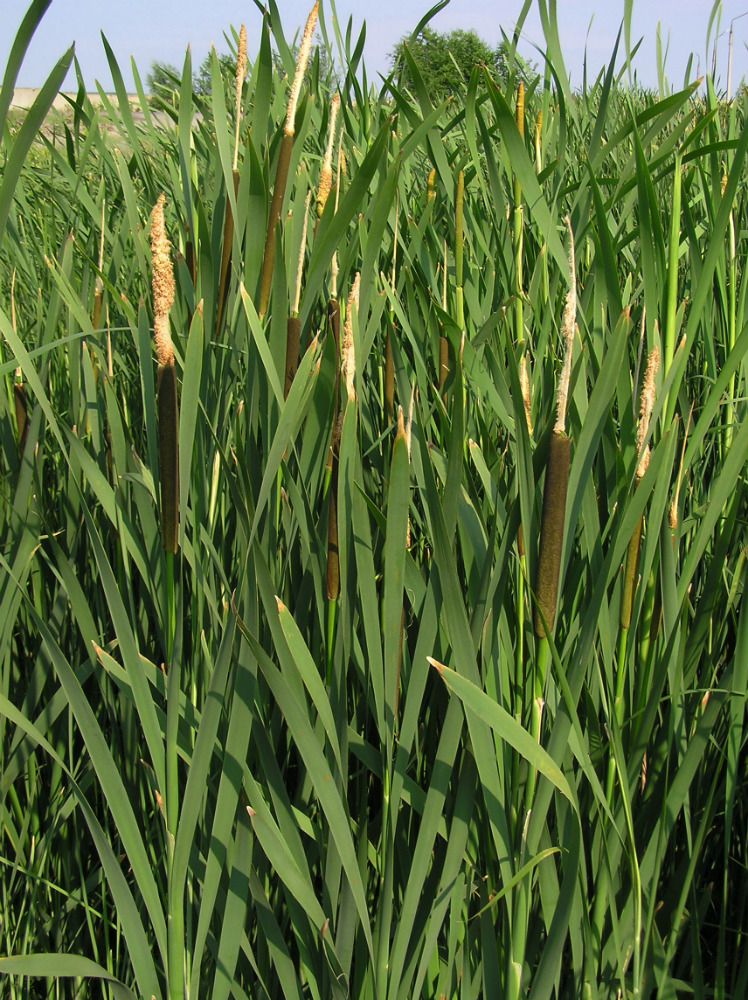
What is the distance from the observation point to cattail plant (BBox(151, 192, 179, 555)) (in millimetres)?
503

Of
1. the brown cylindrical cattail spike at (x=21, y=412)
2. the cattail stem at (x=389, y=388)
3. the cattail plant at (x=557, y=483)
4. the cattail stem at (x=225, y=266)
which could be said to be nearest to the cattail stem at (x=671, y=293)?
the cattail plant at (x=557, y=483)

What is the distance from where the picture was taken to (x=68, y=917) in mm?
860

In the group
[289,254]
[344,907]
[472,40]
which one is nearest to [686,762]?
[344,907]

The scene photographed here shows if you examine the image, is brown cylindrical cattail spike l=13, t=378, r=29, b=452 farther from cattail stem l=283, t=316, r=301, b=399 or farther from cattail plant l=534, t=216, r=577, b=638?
cattail plant l=534, t=216, r=577, b=638

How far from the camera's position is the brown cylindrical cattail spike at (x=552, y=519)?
0.50 metres

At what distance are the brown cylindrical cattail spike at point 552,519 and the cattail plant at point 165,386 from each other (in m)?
0.24

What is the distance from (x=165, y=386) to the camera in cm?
52

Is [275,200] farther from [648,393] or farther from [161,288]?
[648,393]

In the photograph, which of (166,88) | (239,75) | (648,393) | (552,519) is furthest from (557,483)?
(166,88)

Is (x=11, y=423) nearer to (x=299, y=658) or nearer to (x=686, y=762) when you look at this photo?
(x=299, y=658)

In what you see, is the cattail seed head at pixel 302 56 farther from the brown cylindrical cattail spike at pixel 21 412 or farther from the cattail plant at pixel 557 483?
the brown cylindrical cattail spike at pixel 21 412

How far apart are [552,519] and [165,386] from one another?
0.26 meters

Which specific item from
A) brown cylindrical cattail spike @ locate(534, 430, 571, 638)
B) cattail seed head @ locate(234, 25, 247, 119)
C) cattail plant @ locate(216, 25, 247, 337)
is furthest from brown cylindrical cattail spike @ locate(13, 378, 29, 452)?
brown cylindrical cattail spike @ locate(534, 430, 571, 638)

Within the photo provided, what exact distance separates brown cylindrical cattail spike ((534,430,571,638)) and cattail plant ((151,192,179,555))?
0.80ft
